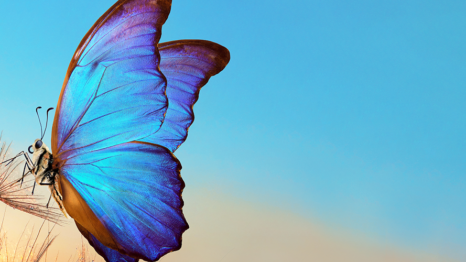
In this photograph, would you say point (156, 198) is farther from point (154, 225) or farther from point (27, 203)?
point (27, 203)

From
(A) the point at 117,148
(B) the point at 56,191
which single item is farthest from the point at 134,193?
(B) the point at 56,191

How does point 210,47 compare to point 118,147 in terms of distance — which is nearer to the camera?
point 118,147

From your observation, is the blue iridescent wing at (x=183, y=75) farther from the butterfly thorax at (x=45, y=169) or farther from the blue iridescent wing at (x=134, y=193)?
the butterfly thorax at (x=45, y=169)

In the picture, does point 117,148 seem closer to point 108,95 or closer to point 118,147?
point 118,147

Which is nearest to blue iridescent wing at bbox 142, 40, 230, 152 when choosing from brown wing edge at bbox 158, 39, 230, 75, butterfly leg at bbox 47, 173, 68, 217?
brown wing edge at bbox 158, 39, 230, 75

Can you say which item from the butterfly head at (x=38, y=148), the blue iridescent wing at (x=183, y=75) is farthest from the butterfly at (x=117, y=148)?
the blue iridescent wing at (x=183, y=75)

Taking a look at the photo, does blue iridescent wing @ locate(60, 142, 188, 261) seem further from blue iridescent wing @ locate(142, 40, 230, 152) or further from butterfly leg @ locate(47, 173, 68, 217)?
blue iridescent wing @ locate(142, 40, 230, 152)
